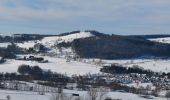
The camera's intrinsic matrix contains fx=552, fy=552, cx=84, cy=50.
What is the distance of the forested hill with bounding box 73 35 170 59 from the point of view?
6649 inches

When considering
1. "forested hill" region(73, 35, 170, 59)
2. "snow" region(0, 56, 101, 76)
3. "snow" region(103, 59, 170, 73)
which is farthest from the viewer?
"forested hill" region(73, 35, 170, 59)

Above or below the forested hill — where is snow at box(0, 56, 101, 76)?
below

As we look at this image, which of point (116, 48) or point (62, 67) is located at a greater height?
point (116, 48)

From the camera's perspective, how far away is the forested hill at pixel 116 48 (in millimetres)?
168875

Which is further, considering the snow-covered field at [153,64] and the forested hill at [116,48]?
the forested hill at [116,48]

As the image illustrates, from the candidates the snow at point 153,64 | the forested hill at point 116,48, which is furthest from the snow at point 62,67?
the forested hill at point 116,48

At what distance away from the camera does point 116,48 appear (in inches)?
6890

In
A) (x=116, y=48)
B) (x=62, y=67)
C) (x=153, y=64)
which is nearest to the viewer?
(x=62, y=67)

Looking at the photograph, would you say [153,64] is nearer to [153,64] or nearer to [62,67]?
[153,64]

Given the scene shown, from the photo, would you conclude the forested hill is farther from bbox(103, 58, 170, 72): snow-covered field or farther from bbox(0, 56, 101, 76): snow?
bbox(0, 56, 101, 76): snow

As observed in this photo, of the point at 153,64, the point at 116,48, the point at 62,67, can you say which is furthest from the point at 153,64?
the point at 62,67

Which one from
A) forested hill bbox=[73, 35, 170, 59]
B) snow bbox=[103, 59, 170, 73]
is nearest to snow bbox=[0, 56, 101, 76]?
snow bbox=[103, 59, 170, 73]

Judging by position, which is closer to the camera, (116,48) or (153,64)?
(153,64)

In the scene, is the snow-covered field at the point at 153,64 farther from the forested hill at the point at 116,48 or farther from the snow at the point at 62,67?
the snow at the point at 62,67
